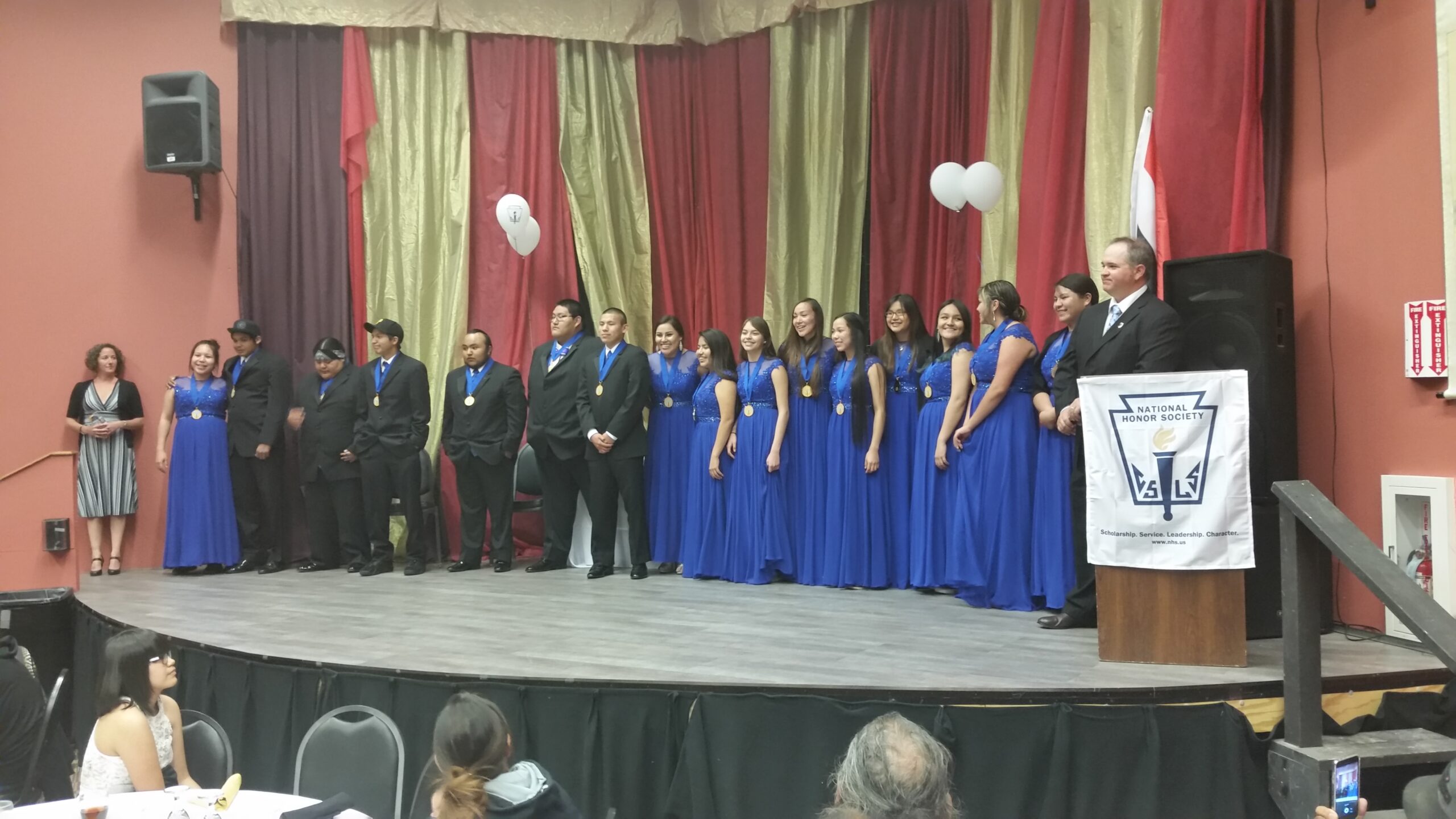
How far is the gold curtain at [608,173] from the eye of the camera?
758 centimetres

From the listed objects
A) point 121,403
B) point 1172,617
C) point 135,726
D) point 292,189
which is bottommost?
point 135,726

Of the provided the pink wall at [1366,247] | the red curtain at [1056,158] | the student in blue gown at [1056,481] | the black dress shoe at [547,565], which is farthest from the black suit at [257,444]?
the pink wall at [1366,247]

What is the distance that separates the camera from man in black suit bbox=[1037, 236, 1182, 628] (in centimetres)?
404

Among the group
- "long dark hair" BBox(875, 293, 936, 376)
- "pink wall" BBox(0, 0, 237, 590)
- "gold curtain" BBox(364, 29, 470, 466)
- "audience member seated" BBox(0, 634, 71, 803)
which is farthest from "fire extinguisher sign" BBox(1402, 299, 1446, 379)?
"pink wall" BBox(0, 0, 237, 590)

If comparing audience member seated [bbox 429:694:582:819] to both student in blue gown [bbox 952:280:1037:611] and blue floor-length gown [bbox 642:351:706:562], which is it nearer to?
student in blue gown [bbox 952:280:1037:611]

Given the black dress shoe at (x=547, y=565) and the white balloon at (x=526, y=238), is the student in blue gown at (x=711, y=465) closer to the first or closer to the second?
the black dress shoe at (x=547, y=565)


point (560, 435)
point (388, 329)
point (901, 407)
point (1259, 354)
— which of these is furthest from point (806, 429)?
point (388, 329)

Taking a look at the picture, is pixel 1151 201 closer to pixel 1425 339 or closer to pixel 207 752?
pixel 1425 339

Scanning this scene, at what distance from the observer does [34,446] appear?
7.11m

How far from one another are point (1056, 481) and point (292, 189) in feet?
17.5

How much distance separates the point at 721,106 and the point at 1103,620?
494 centimetres

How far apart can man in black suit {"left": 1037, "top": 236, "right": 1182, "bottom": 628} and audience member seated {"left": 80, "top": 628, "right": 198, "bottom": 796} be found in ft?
9.71

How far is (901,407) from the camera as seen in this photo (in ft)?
18.5

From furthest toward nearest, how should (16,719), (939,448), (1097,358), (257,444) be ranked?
(257,444)
(939,448)
(1097,358)
(16,719)
